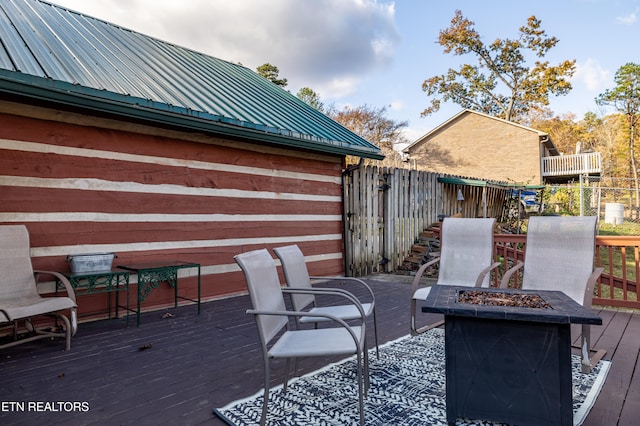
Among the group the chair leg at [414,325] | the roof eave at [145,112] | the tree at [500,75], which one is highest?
the tree at [500,75]

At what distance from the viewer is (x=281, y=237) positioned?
6.14m

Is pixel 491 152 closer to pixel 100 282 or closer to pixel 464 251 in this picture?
pixel 464 251

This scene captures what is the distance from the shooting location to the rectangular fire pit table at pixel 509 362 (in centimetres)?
194

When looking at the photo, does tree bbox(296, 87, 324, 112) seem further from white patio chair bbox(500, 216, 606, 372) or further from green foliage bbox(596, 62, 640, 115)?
white patio chair bbox(500, 216, 606, 372)

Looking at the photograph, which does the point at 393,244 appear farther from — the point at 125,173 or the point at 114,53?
the point at 114,53

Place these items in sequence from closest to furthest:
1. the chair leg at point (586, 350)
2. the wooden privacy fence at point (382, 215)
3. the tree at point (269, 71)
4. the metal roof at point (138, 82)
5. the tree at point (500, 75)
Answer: the chair leg at point (586, 350) → the metal roof at point (138, 82) → the wooden privacy fence at point (382, 215) → the tree at point (269, 71) → the tree at point (500, 75)

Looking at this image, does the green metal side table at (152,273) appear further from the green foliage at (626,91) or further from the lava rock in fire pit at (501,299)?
the green foliage at (626,91)

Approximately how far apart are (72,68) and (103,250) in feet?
6.47

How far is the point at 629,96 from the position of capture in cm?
2269

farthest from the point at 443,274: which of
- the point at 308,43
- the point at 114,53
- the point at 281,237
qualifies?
the point at 308,43

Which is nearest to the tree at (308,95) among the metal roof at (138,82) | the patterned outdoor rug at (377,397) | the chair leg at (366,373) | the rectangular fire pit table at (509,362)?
the metal roof at (138,82)

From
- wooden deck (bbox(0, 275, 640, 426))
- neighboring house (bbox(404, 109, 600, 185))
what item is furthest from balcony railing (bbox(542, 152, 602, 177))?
wooden deck (bbox(0, 275, 640, 426))

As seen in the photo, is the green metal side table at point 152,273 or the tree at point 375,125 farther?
the tree at point 375,125

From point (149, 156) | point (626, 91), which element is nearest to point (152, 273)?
point (149, 156)
